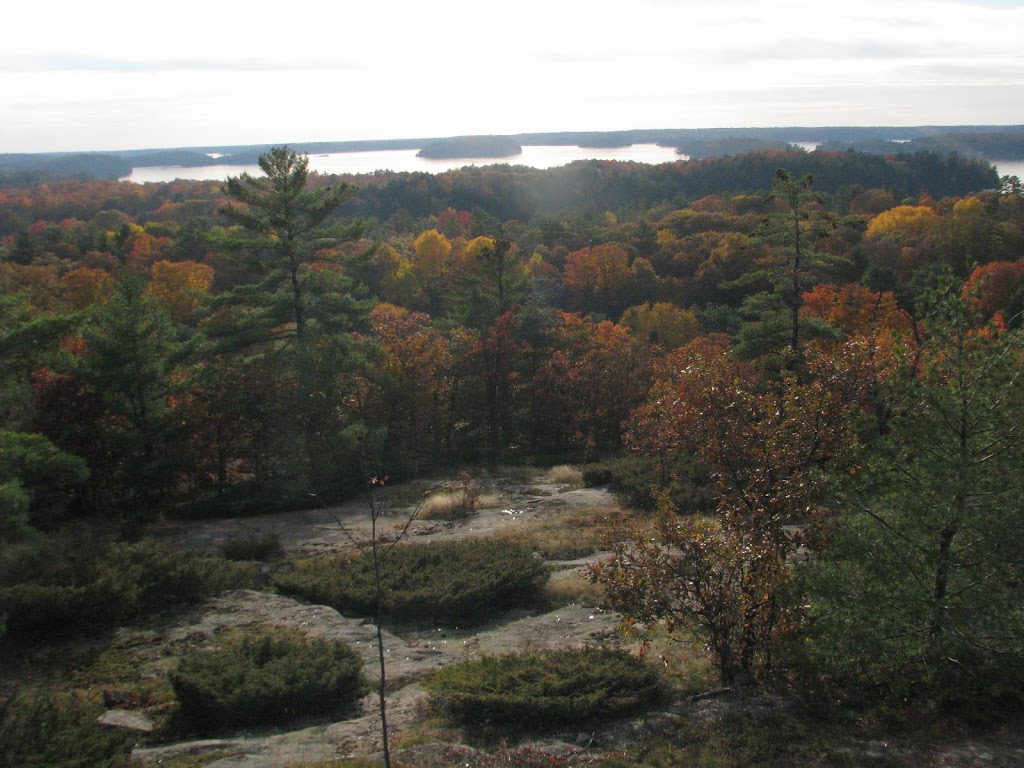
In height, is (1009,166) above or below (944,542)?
above

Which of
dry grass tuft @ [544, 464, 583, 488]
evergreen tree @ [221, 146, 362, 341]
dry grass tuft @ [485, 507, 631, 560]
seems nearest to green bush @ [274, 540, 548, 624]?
dry grass tuft @ [485, 507, 631, 560]

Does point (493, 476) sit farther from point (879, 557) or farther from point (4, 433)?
point (879, 557)

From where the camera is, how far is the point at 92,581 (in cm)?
1167

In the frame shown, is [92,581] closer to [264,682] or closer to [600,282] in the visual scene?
[264,682]

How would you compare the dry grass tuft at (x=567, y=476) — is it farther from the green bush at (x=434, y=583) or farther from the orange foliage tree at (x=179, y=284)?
the orange foliage tree at (x=179, y=284)

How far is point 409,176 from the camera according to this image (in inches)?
4793

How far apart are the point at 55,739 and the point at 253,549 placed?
8869 millimetres

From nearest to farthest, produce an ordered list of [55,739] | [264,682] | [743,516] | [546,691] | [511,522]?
[55,739] < [546,691] < [264,682] < [743,516] < [511,522]

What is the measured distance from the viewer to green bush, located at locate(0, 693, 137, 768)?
22.8 feet

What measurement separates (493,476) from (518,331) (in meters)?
7.00

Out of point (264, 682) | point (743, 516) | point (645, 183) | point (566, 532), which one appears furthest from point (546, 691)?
point (645, 183)

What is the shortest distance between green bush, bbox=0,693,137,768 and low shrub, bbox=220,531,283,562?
8.01 m

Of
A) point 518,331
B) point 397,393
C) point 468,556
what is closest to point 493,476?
point 397,393

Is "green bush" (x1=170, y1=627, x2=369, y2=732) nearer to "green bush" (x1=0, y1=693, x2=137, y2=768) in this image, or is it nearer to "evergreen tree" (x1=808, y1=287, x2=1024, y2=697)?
"green bush" (x1=0, y1=693, x2=137, y2=768)
